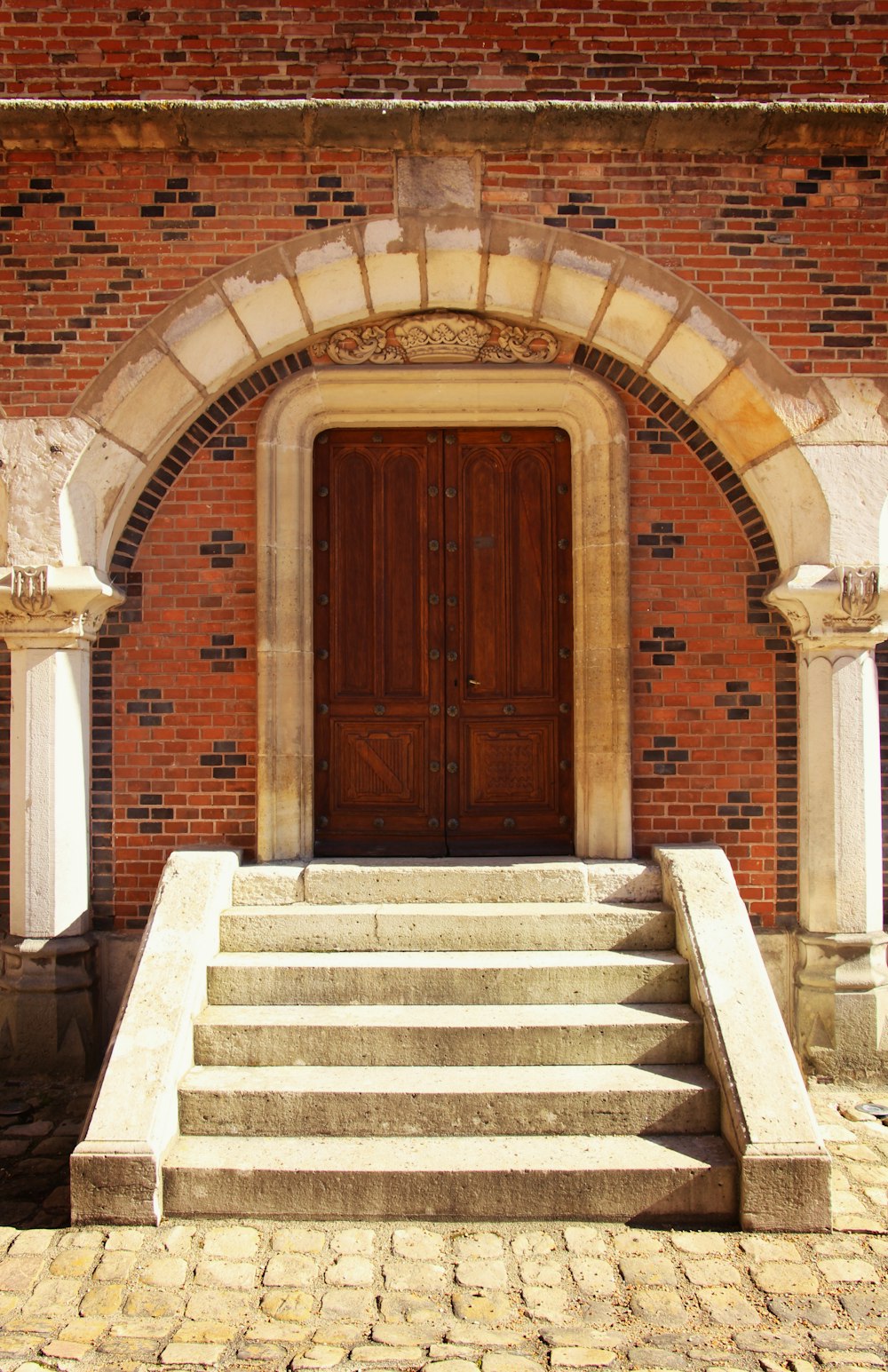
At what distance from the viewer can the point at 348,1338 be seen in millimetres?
2885

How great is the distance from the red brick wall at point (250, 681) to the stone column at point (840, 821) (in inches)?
7.2

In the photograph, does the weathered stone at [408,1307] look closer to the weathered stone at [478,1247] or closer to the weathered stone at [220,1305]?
the weathered stone at [478,1247]

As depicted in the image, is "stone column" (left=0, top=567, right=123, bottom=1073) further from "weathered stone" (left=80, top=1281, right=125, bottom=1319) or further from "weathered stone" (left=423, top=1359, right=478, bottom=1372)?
"weathered stone" (left=423, top=1359, right=478, bottom=1372)

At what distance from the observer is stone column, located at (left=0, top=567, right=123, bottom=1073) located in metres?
4.81

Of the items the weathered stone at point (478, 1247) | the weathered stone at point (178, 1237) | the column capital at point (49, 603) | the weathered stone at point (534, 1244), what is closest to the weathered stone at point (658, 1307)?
the weathered stone at point (534, 1244)

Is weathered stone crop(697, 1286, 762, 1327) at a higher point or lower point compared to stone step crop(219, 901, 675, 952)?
lower

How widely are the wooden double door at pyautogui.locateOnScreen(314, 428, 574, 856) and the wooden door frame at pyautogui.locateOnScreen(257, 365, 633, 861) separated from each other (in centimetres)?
17

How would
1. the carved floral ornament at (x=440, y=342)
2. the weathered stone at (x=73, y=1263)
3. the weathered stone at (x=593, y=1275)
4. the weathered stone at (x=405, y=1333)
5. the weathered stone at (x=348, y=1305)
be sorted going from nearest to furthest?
the weathered stone at (x=405, y=1333) → the weathered stone at (x=348, y=1305) → the weathered stone at (x=593, y=1275) → the weathered stone at (x=73, y=1263) → the carved floral ornament at (x=440, y=342)

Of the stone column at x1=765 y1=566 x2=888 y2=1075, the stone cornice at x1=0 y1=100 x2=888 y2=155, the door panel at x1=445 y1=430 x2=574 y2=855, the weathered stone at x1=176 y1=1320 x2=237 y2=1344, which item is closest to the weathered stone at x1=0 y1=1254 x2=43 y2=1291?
the weathered stone at x1=176 y1=1320 x2=237 y2=1344

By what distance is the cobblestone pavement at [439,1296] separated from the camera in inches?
112

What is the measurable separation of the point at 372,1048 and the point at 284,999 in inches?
19.6

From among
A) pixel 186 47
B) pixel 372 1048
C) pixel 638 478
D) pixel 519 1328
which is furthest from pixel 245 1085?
pixel 186 47

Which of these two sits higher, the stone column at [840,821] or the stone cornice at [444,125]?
the stone cornice at [444,125]

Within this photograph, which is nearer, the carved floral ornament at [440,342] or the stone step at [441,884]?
the stone step at [441,884]
